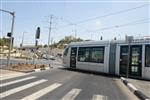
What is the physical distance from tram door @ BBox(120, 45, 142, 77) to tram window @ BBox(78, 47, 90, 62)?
469 cm

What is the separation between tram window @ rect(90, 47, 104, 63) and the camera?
74.3 ft

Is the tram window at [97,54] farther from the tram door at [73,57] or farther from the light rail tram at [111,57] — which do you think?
the tram door at [73,57]

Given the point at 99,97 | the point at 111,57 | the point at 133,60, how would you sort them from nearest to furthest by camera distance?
the point at 99,97, the point at 133,60, the point at 111,57

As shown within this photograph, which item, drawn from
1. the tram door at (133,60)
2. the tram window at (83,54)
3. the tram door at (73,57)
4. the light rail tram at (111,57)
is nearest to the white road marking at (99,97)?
the light rail tram at (111,57)

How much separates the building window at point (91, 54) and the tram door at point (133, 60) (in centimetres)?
241

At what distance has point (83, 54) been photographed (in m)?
25.3

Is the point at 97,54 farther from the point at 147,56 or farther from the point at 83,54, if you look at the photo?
the point at 147,56

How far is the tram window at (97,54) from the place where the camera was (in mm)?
22656

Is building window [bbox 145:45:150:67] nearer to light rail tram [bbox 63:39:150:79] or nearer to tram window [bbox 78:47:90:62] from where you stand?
light rail tram [bbox 63:39:150:79]

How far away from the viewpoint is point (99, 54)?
22.9 metres

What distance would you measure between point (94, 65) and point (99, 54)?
3.79 ft

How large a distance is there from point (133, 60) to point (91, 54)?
5349 mm

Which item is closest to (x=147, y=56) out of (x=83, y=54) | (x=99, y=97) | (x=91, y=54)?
(x=91, y=54)

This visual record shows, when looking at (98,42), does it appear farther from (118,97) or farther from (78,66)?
(118,97)
